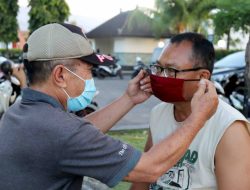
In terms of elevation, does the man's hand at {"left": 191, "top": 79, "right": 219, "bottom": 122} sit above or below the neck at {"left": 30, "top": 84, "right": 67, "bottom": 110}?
below

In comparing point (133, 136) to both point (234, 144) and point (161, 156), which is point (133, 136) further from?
point (161, 156)

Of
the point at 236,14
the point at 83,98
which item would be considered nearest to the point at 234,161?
the point at 83,98

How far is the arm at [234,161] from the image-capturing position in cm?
220

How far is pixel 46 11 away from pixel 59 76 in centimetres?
2038

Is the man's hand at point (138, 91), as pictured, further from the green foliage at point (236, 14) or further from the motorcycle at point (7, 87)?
the motorcycle at point (7, 87)

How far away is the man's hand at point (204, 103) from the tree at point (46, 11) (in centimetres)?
1884

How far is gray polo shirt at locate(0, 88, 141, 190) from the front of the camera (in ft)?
5.93

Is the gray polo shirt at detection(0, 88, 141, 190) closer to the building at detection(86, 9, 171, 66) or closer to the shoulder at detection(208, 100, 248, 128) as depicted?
the shoulder at detection(208, 100, 248, 128)

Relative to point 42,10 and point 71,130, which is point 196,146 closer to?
point 71,130

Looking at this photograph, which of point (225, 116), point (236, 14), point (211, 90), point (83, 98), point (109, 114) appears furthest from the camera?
point (236, 14)

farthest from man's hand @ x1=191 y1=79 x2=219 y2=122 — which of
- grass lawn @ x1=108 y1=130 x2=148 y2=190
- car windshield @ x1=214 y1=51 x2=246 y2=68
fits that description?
car windshield @ x1=214 y1=51 x2=246 y2=68

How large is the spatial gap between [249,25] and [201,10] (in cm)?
2544

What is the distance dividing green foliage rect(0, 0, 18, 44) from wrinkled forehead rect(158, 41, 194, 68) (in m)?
23.6

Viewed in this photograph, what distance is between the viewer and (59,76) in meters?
1.98
